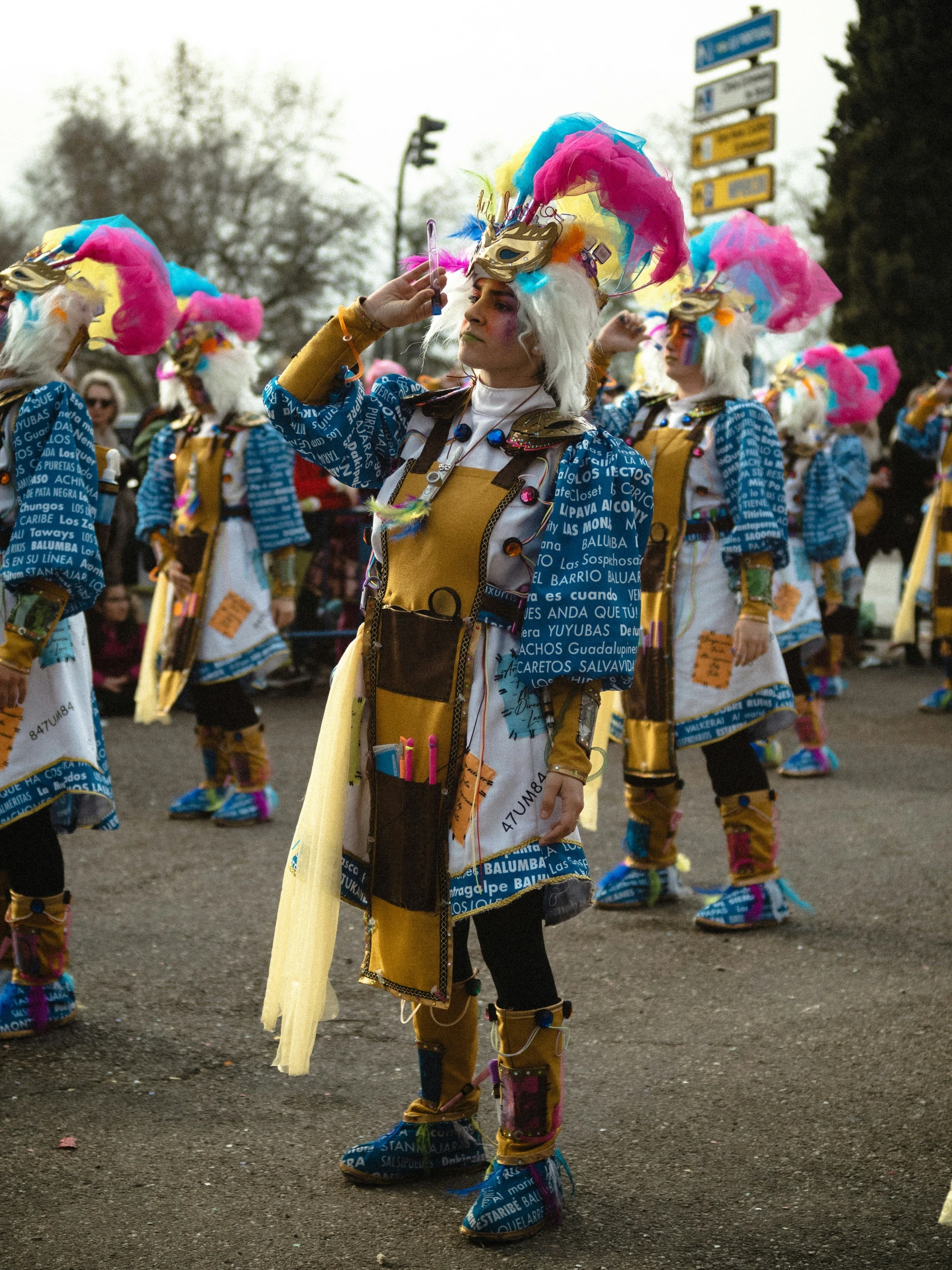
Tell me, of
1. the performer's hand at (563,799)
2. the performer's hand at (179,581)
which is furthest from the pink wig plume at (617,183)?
the performer's hand at (179,581)

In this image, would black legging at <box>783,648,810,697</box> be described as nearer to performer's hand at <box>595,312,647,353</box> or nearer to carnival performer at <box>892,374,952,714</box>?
carnival performer at <box>892,374,952,714</box>

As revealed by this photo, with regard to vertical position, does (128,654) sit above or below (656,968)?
above

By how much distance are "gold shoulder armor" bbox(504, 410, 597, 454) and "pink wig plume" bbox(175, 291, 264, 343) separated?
343 cm

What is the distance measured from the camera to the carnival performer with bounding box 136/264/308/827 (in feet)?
19.4

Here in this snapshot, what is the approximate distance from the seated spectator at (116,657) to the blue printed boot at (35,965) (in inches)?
191

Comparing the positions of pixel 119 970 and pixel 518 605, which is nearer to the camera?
pixel 518 605

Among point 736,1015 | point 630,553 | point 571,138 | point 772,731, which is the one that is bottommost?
point 736,1015

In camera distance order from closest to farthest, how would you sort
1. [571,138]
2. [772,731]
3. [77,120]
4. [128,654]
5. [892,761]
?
1. [571,138]
2. [772,731]
3. [892,761]
4. [128,654]
5. [77,120]

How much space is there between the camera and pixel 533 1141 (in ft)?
8.75

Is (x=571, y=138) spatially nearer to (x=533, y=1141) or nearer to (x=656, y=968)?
(x=533, y=1141)

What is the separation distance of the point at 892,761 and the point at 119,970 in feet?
15.9

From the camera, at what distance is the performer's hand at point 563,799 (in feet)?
8.43

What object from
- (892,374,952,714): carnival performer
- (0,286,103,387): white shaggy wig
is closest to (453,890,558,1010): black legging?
(0,286,103,387): white shaggy wig

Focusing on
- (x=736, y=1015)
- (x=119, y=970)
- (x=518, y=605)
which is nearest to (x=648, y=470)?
(x=518, y=605)
